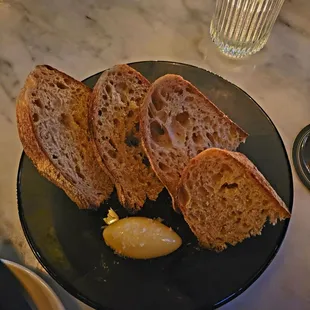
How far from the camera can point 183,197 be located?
32.6 inches

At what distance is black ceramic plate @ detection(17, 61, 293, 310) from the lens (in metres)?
0.79

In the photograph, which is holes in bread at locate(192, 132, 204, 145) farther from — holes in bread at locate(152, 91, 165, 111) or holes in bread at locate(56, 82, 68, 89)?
holes in bread at locate(56, 82, 68, 89)

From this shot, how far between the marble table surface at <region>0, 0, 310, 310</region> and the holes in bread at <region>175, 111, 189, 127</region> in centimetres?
29

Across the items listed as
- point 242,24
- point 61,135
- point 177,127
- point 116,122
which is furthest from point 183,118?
point 242,24

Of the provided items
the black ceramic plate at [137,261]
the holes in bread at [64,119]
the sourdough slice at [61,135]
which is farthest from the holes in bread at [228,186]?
the holes in bread at [64,119]

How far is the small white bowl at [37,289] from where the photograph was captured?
778mm

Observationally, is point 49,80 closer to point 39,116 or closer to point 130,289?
point 39,116

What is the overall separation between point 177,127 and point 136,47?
1.33ft

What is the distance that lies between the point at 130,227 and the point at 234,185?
191mm

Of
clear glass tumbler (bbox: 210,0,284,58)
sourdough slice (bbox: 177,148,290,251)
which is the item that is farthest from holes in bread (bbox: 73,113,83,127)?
clear glass tumbler (bbox: 210,0,284,58)

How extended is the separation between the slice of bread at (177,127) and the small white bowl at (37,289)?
0.84 ft

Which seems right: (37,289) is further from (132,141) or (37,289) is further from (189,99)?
(189,99)

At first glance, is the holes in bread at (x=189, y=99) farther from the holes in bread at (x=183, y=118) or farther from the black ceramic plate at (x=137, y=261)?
the black ceramic plate at (x=137, y=261)

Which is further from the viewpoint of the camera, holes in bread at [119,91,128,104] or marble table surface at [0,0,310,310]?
marble table surface at [0,0,310,310]
